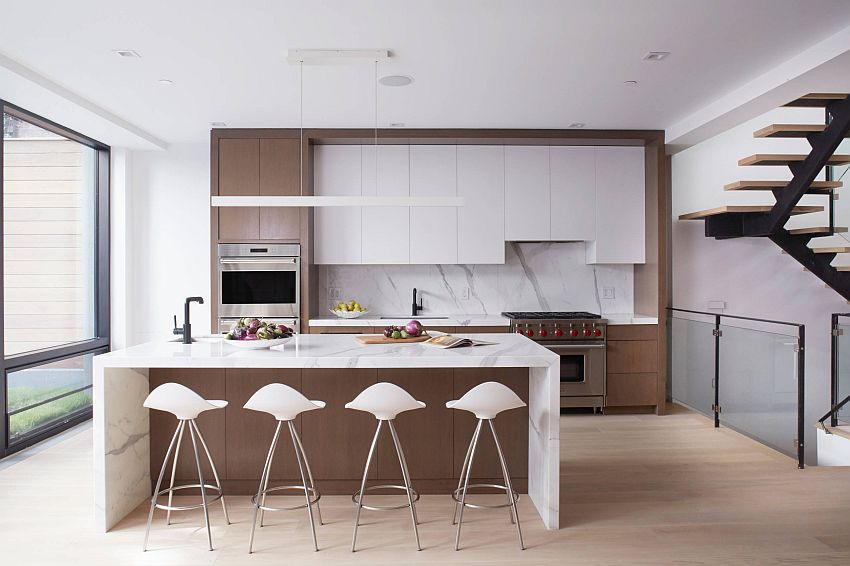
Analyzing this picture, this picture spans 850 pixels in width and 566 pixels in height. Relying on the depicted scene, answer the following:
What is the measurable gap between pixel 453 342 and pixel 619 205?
122 inches

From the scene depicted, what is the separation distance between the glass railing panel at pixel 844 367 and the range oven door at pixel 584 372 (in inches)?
71.1

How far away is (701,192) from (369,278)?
11.8ft

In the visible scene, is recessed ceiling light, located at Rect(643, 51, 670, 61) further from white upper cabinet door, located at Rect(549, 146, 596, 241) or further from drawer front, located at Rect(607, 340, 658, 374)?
drawer front, located at Rect(607, 340, 658, 374)

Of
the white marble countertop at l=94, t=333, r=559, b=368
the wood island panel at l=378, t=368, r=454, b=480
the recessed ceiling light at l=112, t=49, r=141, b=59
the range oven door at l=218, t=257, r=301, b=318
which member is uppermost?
the recessed ceiling light at l=112, t=49, r=141, b=59

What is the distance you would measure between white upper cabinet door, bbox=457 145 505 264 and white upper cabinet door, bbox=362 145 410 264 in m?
0.52

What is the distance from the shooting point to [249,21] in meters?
3.23

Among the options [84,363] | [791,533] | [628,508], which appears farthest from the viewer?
[84,363]

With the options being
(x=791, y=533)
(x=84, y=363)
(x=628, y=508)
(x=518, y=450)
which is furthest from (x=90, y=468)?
(x=791, y=533)

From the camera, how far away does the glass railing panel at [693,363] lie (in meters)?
5.38

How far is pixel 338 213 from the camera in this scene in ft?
19.1

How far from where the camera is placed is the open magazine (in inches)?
138

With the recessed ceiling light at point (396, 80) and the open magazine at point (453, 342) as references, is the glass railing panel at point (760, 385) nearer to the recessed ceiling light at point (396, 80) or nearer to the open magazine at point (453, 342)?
the open magazine at point (453, 342)

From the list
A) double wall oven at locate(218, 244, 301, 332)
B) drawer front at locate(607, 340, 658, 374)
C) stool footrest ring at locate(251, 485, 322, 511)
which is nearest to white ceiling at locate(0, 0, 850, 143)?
double wall oven at locate(218, 244, 301, 332)

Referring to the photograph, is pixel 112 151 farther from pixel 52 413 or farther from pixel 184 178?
pixel 52 413
